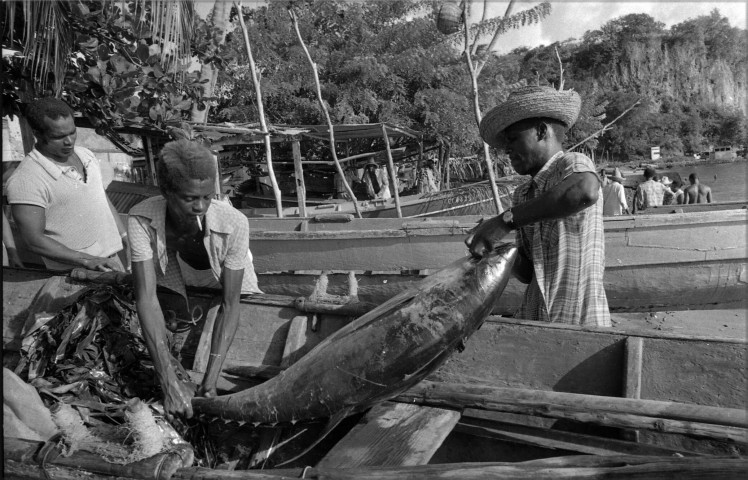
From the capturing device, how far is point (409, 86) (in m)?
18.0

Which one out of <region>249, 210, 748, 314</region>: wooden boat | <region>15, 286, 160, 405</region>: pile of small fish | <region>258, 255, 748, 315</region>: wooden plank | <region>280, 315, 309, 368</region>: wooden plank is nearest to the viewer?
<region>15, 286, 160, 405</region>: pile of small fish

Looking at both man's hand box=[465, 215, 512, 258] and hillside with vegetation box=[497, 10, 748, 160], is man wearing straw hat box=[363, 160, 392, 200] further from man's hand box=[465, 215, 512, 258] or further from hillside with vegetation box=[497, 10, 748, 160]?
hillside with vegetation box=[497, 10, 748, 160]

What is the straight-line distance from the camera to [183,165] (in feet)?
7.30

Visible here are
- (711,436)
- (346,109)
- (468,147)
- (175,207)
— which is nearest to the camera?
(711,436)

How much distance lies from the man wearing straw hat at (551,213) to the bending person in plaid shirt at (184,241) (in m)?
1.21

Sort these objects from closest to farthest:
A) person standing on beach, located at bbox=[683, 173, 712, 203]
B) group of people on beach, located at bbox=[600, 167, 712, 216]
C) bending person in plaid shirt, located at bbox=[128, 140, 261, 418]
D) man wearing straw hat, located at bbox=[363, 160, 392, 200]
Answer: bending person in plaid shirt, located at bbox=[128, 140, 261, 418]
group of people on beach, located at bbox=[600, 167, 712, 216]
person standing on beach, located at bbox=[683, 173, 712, 203]
man wearing straw hat, located at bbox=[363, 160, 392, 200]

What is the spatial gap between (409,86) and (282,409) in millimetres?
17040

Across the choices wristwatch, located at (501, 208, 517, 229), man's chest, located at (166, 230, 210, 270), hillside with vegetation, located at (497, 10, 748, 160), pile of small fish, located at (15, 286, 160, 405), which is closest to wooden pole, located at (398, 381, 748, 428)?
wristwatch, located at (501, 208, 517, 229)

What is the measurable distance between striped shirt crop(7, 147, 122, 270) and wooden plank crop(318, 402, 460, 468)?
2.55 meters

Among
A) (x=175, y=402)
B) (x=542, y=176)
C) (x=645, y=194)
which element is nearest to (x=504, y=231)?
(x=542, y=176)

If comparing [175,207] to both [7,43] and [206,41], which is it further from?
[206,41]

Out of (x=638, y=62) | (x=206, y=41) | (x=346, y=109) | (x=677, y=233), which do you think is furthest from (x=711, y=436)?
(x=638, y=62)

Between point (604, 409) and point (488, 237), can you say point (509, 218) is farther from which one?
point (604, 409)

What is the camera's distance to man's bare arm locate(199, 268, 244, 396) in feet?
8.09
